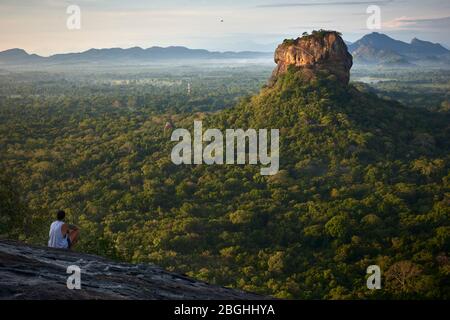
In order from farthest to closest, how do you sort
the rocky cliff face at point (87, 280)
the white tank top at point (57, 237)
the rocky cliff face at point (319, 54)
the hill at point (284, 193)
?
the rocky cliff face at point (319, 54), the hill at point (284, 193), the white tank top at point (57, 237), the rocky cliff face at point (87, 280)

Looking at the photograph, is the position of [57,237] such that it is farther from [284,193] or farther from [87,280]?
[284,193]

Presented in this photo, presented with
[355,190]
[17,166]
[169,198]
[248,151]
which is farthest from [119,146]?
[355,190]

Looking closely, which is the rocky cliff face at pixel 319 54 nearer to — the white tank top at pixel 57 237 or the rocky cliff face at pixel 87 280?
the white tank top at pixel 57 237

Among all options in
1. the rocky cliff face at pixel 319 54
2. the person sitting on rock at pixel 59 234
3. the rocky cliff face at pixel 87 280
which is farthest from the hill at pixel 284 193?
the rocky cliff face at pixel 87 280

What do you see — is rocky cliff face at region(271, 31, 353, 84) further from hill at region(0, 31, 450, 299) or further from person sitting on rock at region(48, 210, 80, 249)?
person sitting on rock at region(48, 210, 80, 249)

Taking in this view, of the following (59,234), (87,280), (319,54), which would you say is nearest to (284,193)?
(319,54)

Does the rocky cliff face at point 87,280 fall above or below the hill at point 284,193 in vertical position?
above

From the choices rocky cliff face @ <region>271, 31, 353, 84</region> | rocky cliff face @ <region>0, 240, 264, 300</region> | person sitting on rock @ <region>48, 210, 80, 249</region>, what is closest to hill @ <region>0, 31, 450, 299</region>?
rocky cliff face @ <region>271, 31, 353, 84</region>
